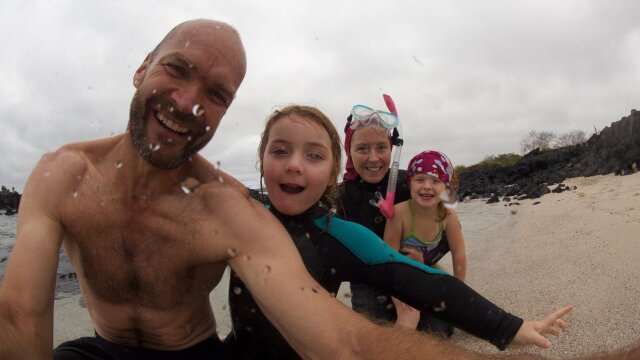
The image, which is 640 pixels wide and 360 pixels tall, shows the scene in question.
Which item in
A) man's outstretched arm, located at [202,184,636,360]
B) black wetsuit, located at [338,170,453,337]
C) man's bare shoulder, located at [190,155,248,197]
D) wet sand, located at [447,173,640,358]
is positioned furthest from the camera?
black wetsuit, located at [338,170,453,337]

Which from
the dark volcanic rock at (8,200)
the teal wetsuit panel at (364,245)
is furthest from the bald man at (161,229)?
the dark volcanic rock at (8,200)

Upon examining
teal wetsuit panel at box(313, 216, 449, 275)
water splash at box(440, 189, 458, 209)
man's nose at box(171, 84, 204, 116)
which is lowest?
teal wetsuit panel at box(313, 216, 449, 275)

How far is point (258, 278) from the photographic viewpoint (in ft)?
6.44

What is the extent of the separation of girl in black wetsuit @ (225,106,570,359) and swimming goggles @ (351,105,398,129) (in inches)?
62.0

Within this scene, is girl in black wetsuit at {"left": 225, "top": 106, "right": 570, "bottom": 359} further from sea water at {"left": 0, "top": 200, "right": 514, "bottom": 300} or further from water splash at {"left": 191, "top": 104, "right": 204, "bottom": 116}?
sea water at {"left": 0, "top": 200, "right": 514, "bottom": 300}

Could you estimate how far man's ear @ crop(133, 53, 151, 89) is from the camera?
7.66 feet

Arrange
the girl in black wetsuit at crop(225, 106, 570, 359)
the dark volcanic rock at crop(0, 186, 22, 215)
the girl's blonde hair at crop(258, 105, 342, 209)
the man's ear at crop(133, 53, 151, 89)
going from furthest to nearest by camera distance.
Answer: the dark volcanic rock at crop(0, 186, 22, 215)
the girl's blonde hair at crop(258, 105, 342, 209)
the girl in black wetsuit at crop(225, 106, 570, 359)
the man's ear at crop(133, 53, 151, 89)

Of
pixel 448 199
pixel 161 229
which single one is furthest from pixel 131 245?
pixel 448 199

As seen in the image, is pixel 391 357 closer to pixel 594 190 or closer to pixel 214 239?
pixel 214 239

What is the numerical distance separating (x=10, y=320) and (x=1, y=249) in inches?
592

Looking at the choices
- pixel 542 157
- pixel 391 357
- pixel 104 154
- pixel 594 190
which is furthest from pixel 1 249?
pixel 542 157

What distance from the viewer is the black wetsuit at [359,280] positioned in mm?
2420

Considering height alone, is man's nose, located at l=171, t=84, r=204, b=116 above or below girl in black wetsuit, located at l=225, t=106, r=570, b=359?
above

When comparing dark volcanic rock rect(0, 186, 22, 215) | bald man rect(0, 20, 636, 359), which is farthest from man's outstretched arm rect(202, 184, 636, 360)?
dark volcanic rock rect(0, 186, 22, 215)
